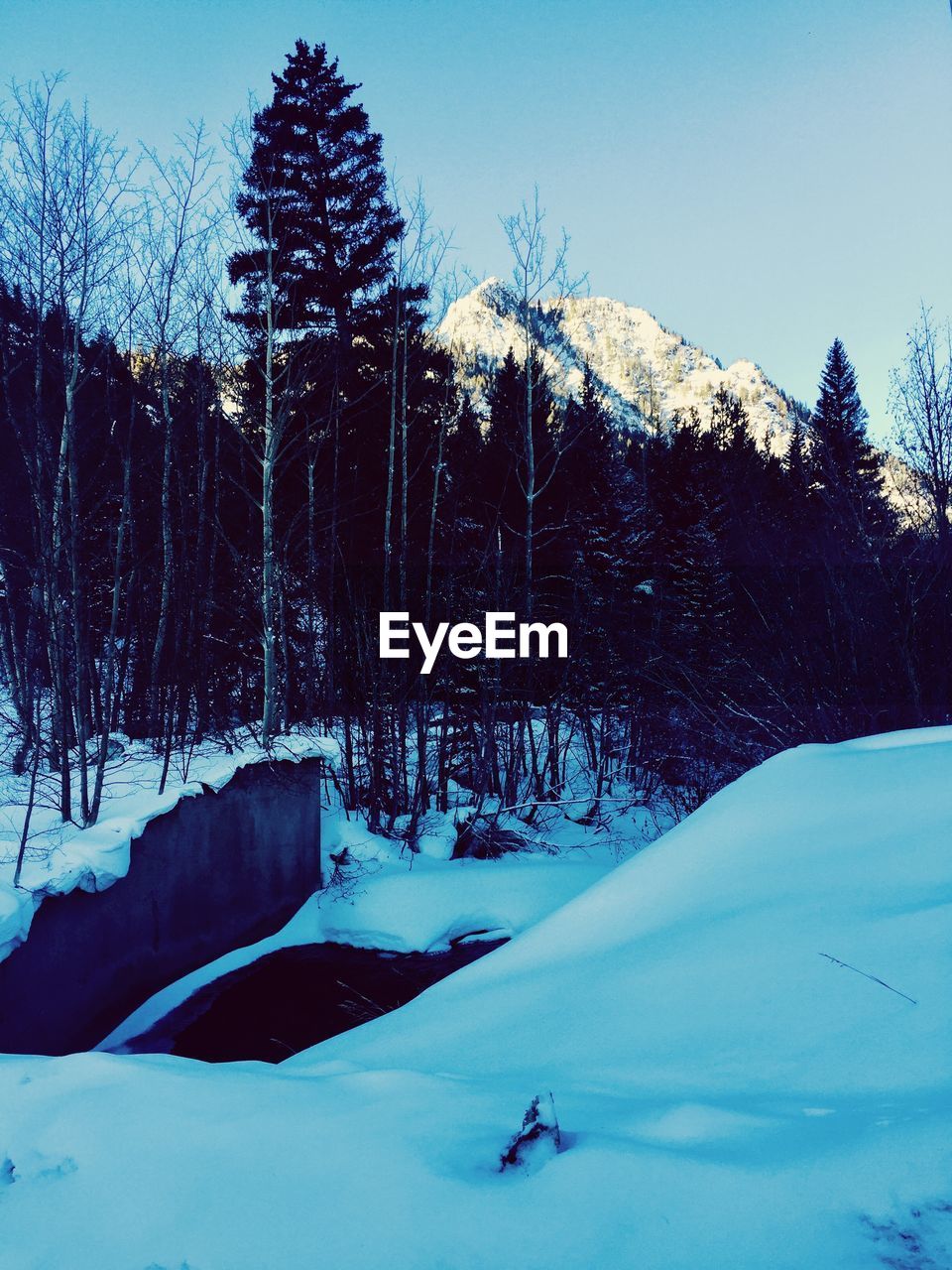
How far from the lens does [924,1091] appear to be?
7.01 feet

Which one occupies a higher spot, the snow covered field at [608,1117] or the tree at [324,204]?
the tree at [324,204]

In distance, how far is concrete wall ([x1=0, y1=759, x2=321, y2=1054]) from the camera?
7051 mm

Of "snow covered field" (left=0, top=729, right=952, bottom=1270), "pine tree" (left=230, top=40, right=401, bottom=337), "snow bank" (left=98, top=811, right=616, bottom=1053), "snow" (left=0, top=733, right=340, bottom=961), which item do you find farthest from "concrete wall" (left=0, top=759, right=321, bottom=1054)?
"pine tree" (left=230, top=40, right=401, bottom=337)

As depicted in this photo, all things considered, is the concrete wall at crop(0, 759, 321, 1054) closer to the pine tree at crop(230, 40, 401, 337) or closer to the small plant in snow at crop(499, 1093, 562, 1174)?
the small plant in snow at crop(499, 1093, 562, 1174)

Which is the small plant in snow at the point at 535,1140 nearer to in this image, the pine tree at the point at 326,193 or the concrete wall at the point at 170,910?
the concrete wall at the point at 170,910

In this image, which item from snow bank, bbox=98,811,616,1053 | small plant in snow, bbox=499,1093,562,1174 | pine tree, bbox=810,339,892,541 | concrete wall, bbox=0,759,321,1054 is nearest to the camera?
small plant in snow, bbox=499,1093,562,1174

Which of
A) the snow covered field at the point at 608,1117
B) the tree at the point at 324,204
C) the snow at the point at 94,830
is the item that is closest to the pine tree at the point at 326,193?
the tree at the point at 324,204

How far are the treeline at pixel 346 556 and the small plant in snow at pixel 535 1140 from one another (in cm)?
878

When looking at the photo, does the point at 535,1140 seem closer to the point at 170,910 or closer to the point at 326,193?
the point at 170,910

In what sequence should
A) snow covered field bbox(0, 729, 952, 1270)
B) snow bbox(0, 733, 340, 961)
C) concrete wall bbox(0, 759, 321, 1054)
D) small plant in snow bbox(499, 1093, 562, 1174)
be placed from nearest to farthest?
1. snow covered field bbox(0, 729, 952, 1270)
2. small plant in snow bbox(499, 1093, 562, 1174)
3. snow bbox(0, 733, 340, 961)
4. concrete wall bbox(0, 759, 321, 1054)

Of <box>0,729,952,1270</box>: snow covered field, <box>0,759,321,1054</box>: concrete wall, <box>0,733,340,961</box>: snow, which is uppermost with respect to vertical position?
<box>0,729,952,1270</box>: snow covered field

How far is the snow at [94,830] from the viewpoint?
6.75 metres

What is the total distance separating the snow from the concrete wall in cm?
17

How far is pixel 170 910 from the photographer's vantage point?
9297mm
